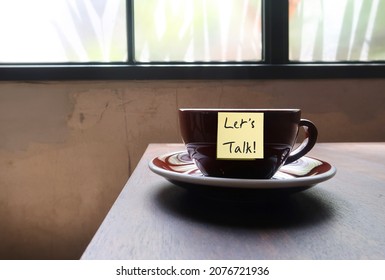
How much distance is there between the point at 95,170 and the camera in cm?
127

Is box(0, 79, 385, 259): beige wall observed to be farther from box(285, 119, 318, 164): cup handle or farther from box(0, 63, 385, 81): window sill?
box(285, 119, 318, 164): cup handle

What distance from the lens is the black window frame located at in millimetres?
1240

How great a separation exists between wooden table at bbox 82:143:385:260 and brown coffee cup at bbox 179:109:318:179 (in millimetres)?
51

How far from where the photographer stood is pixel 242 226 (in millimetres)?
340

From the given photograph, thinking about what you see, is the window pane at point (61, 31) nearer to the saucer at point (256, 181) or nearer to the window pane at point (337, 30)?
the window pane at point (337, 30)

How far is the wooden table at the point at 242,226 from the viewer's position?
0.28 m

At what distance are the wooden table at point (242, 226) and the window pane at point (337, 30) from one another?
3.22ft

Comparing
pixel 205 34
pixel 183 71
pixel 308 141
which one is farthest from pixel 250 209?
pixel 205 34

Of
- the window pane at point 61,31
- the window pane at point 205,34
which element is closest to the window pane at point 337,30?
the window pane at point 205,34

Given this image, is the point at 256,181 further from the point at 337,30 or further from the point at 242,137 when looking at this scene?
the point at 337,30

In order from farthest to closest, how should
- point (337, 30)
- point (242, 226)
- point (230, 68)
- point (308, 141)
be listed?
point (337, 30)
point (230, 68)
point (308, 141)
point (242, 226)

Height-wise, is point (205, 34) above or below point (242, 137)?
above
